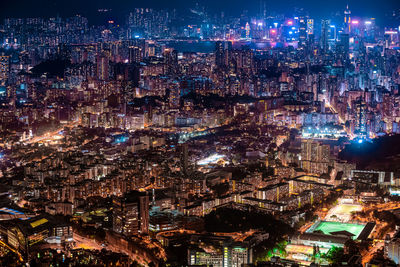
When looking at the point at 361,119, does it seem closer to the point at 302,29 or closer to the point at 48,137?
the point at 48,137

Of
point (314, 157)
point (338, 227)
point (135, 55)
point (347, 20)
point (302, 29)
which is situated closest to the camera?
point (338, 227)

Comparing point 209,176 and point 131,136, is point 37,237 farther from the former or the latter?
point 131,136

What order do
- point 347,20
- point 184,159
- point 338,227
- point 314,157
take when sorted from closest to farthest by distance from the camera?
1. point 338,227
2. point 184,159
3. point 314,157
4. point 347,20

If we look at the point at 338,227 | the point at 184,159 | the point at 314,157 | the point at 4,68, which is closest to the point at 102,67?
the point at 4,68

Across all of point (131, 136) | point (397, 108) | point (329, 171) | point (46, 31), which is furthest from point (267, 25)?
point (329, 171)

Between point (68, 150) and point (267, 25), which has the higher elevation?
point (267, 25)

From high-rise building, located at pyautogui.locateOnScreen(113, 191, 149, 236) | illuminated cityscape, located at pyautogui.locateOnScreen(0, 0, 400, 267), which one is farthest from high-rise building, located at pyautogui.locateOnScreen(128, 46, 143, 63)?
high-rise building, located at pyautogui.locateOnScreen(113, 191, 149, 236)

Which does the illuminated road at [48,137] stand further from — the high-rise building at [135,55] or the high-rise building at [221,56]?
the high-rise building at [221,56]

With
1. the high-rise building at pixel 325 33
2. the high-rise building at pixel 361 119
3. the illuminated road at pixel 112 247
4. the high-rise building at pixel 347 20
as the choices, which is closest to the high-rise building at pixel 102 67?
the high-rise building at pixel 361 119
